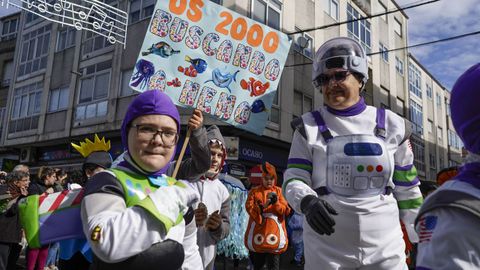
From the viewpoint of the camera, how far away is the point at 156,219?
1542 mm

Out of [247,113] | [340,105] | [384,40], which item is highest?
[384,40]

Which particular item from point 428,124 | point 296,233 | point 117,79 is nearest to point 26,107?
point 117,79

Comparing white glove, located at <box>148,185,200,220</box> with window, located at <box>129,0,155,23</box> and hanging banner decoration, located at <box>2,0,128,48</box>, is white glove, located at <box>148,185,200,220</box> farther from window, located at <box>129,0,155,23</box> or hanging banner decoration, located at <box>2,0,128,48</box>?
window, located at <box>129,0,155,23</box>

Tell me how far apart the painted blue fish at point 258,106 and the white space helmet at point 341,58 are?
1397mm

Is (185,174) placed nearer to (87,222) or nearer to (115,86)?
(87,222)

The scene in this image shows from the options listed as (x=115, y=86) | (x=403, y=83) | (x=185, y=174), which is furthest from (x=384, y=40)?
(x=185, y=174)

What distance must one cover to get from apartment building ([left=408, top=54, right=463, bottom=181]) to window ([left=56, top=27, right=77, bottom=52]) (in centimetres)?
1954

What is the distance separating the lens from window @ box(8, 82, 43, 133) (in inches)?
829

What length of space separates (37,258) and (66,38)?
52.0 ft

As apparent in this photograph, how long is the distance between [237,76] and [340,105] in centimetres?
172

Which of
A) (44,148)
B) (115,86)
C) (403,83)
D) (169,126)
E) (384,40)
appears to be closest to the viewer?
(169,126)

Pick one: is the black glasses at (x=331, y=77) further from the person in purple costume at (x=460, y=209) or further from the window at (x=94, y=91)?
the window at (x=94, y=91)

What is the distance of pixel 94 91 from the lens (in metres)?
18.0

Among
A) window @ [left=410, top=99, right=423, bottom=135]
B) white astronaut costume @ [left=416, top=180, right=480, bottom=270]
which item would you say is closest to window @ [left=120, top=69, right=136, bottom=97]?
white astronaut costume @ [left=416, top=180, right=480, bottom=270]
